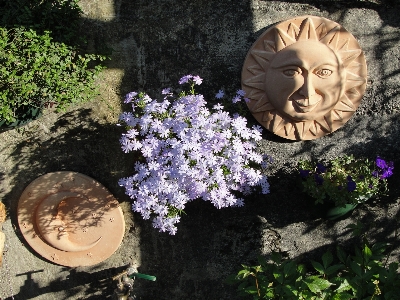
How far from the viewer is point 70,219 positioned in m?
3.48

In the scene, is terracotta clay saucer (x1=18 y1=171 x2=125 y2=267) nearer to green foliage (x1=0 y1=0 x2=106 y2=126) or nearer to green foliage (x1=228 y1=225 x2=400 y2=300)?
green foliage (x1=0 y1=0 x2=106 y2=126)

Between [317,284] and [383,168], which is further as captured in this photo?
[383,168]

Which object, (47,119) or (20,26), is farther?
(47,119)

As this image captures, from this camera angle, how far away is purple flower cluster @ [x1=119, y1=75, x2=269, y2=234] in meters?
2.70

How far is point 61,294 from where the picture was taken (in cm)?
360

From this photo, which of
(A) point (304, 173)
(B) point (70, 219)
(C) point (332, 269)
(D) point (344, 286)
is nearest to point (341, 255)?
(C) point (332, 269)

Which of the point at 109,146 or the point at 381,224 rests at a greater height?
the point at 109,146

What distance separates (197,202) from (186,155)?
75cm

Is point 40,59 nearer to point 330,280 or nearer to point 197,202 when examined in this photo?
point 197,202

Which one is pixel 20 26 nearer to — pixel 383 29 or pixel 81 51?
pixel 81 51

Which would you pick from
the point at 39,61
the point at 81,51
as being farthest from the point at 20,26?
the point at 81,51

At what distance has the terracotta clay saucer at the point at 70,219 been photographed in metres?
3.39

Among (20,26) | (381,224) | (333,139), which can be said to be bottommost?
(381,224)

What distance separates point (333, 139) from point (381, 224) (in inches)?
29.6
